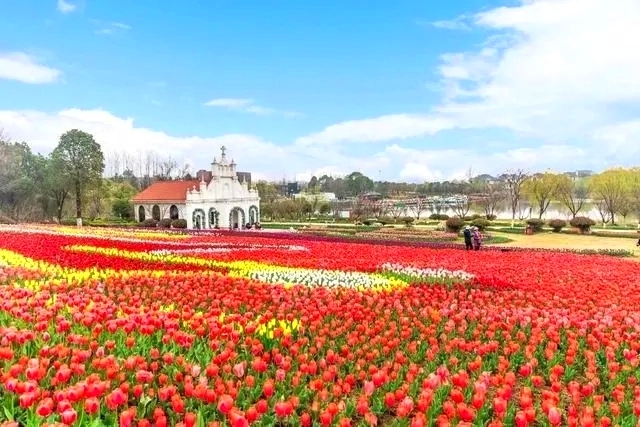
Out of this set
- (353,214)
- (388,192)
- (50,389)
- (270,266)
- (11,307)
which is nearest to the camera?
(50,389)

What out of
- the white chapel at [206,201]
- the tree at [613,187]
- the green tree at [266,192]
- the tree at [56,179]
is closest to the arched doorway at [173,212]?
the white chapel at [206,201]

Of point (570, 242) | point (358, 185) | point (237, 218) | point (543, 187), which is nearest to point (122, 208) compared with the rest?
point (237, 218)

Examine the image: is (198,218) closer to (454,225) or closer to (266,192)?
(454,225)

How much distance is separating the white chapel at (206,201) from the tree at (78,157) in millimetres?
5005

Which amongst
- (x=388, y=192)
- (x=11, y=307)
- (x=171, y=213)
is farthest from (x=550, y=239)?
(x=388, y=192)

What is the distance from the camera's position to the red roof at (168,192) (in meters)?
54.7

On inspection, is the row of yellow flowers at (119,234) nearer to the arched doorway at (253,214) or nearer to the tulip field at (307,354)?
the tulip field at (307,354)

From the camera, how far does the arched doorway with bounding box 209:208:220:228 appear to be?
5383cm

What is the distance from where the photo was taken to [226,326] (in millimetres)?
5676

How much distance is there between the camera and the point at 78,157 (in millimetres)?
54812

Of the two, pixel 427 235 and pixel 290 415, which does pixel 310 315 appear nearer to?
pixel 290 415

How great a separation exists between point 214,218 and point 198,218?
192 centimetres

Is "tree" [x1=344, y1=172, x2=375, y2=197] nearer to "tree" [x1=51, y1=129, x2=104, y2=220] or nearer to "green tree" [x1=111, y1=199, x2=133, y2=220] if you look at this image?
"green tree" [x1=111, y1=199, x2=133, y2=220]

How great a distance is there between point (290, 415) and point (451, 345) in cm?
224
